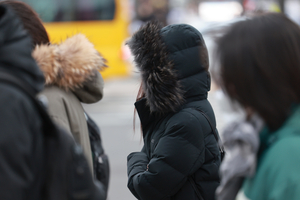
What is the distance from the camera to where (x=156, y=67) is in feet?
6.08

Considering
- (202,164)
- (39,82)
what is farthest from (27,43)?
(202,164)

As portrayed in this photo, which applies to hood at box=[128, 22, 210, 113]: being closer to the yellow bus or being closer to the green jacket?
the green jacket

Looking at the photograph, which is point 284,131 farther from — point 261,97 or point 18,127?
point 18,127

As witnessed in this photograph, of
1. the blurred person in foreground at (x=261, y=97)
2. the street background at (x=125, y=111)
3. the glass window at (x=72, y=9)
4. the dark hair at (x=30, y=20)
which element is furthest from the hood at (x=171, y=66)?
the glass window at (x=72, y=9)

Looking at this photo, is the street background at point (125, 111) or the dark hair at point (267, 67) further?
the street background at point (125, 111)

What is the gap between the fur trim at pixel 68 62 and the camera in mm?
1855

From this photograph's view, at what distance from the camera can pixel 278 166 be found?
1.03 metres

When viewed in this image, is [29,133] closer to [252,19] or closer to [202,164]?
[252,19]

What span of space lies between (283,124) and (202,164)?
73cm

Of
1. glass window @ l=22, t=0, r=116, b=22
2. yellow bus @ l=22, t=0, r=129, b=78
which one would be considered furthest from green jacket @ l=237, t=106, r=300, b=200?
glass window @ l=22, t=0, r=116, b=22

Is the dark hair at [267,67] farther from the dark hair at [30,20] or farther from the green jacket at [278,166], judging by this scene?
the dark hair at [30,20]

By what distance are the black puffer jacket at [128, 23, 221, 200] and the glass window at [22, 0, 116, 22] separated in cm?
926

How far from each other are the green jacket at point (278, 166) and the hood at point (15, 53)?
0.69 m

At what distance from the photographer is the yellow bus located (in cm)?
1071
